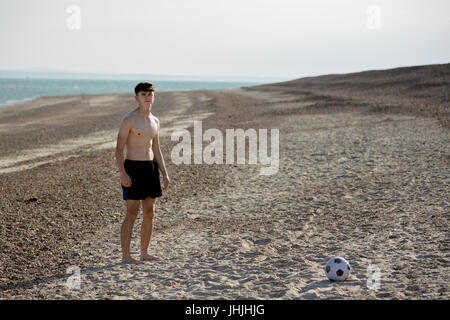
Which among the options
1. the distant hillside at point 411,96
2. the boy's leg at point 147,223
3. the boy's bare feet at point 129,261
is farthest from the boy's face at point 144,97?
the distant hillside at point 411,96

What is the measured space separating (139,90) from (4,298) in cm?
269

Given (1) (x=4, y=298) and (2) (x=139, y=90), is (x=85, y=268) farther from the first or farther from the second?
(2) (x=139, y=90)

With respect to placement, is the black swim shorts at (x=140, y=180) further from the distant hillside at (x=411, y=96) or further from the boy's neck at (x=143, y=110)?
the distant hillside at (x=411, y=96)

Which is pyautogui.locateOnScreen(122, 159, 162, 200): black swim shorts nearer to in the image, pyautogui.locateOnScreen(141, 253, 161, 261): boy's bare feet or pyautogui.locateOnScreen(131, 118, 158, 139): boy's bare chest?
pyautogui.locateOnScreen(131, 118, 158, 139): boy's bare chest

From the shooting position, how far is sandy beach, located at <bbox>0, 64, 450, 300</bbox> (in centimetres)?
530

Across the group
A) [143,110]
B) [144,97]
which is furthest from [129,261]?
[144,97]

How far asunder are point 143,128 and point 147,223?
121cm

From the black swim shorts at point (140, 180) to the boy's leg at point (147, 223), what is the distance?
144 millimetres

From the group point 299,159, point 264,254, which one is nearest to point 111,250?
point 264,254

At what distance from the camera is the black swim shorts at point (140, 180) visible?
5.65 m

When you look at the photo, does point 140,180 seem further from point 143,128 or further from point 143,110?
point 143,110

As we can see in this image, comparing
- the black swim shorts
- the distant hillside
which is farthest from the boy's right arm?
the distant hillside

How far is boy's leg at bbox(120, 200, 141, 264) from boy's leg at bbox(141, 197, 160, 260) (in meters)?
0.11
